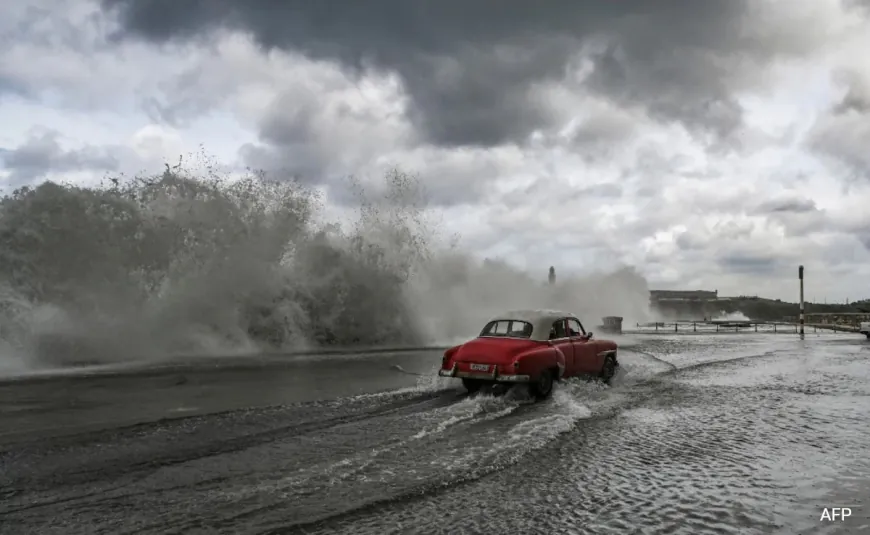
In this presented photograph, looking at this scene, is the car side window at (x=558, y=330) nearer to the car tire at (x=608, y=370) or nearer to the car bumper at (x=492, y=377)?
the car tire at (x=608, y=370)

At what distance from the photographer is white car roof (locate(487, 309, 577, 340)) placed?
12.4 meters

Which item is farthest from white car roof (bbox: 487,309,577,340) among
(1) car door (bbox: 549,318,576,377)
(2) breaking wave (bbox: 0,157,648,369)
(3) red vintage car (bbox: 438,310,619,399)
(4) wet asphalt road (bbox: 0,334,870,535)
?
(2) breaking wave (bbox: 0,157,648,369)

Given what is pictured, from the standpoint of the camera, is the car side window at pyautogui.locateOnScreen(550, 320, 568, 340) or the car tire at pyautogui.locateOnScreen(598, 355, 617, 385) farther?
the car tire at pyautogui.locateOnScreen(598, 355, 617, 385)

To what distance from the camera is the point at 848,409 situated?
33.8 ft

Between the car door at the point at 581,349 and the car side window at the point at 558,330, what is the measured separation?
216mm

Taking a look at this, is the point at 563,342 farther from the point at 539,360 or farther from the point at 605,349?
the point at 605,349

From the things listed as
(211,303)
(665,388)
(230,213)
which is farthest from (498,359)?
(230,213)

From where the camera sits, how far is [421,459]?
21.3 ft

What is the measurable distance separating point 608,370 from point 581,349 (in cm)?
152

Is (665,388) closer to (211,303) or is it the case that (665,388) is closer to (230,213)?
(211,303)

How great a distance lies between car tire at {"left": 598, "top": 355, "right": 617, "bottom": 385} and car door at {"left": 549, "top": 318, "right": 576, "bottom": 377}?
4.66ft

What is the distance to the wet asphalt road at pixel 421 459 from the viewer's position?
4844 mm

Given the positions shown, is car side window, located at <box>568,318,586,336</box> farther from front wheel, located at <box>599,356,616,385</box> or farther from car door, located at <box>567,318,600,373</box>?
front wheel, located at <box>599,356,616,385</box>

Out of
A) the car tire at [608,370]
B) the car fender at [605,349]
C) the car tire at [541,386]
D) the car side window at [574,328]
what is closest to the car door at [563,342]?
the car side window at [574,328]
